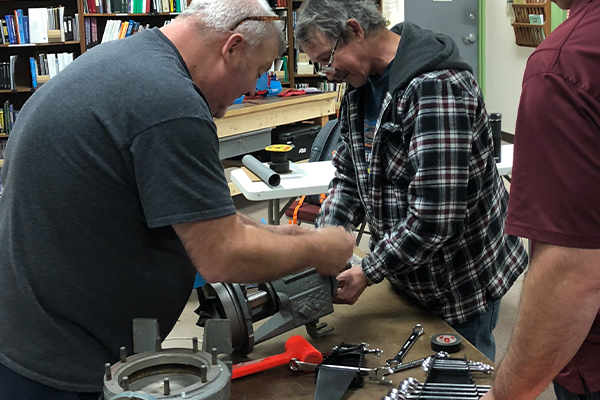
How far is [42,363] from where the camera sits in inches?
48.2

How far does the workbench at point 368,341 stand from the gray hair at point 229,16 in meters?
0.73

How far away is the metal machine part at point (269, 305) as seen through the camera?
57.1 inches

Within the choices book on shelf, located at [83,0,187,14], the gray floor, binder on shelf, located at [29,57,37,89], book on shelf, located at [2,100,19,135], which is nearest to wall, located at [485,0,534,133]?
the gray floor

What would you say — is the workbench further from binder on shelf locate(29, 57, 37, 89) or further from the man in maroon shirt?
binder on shelf locate(29, 57, 37, 89)

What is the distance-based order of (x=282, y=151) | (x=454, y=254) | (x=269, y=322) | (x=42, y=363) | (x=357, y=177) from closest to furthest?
(x=42, y=363)
(x=269, y=322)
(x=454, y=254)
(x=357, y=177)
(x=282, y=151)

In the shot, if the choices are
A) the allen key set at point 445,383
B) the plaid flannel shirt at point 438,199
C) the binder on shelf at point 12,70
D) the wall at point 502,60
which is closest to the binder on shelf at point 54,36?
the binder on shelf at point 12,70

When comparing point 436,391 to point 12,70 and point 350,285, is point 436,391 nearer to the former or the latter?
point 350,285

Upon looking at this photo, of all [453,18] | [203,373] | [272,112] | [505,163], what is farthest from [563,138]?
[453,18]

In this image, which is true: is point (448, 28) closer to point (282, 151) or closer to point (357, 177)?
point (282, 151)

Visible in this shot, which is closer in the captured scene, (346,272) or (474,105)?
(474,105)

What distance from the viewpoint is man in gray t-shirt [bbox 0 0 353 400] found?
1.12 metres

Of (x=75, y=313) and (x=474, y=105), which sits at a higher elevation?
(x=474, y=105)

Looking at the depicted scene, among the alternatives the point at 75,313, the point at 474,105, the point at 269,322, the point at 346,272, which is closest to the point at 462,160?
the point at 474,105

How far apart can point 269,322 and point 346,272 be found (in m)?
0.30
